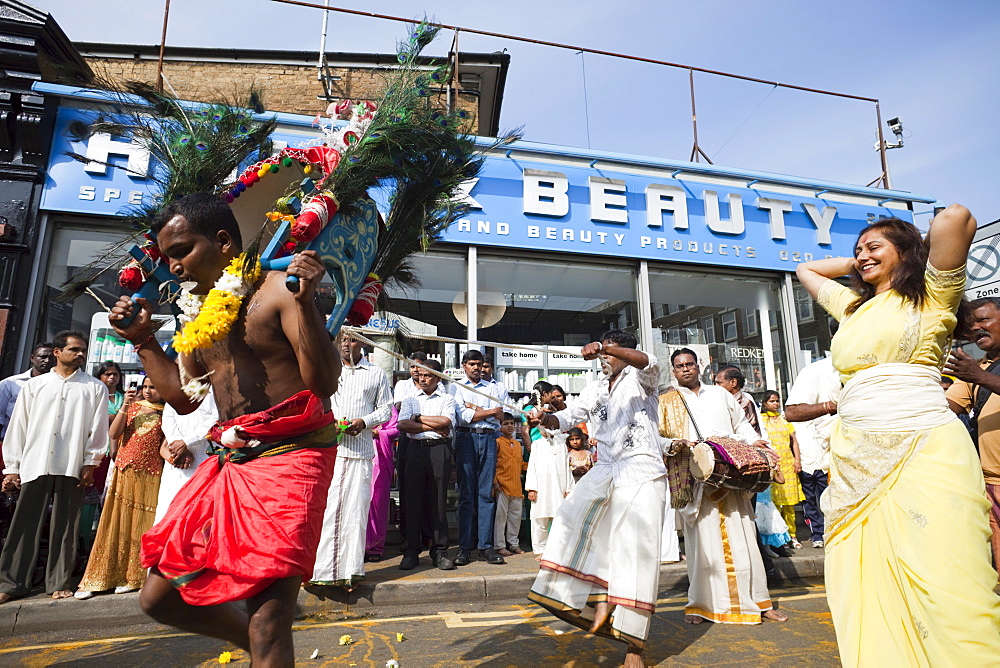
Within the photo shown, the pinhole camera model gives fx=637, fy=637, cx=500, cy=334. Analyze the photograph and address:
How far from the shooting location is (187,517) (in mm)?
2387

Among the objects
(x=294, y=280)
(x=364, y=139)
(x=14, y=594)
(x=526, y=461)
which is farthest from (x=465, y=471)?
(x=294, y=280)

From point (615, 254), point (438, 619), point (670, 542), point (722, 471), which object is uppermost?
point (615, 254)

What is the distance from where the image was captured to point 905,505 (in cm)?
243

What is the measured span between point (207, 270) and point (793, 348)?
32.7 feet

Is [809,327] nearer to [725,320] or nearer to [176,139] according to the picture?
[725,320]

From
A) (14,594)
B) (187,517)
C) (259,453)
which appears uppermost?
(259,453)

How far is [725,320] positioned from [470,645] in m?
8.00

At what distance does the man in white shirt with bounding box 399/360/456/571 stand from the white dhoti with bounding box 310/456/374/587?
2.73ft

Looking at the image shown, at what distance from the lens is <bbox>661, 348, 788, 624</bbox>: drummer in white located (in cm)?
469

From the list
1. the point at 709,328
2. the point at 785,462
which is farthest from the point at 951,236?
the point at 709,328

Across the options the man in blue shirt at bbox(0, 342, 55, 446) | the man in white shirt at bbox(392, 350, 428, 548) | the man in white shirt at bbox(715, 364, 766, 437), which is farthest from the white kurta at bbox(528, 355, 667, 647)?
the man in blue shirt at bbox(0, 342, 55, 446)

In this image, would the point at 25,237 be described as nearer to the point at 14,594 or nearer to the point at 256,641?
the point at 14,594

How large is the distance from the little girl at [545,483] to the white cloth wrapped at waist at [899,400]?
15.3 feet

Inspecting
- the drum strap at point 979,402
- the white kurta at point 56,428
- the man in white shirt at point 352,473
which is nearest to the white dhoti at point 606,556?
the man in white shirt at point 352,473
